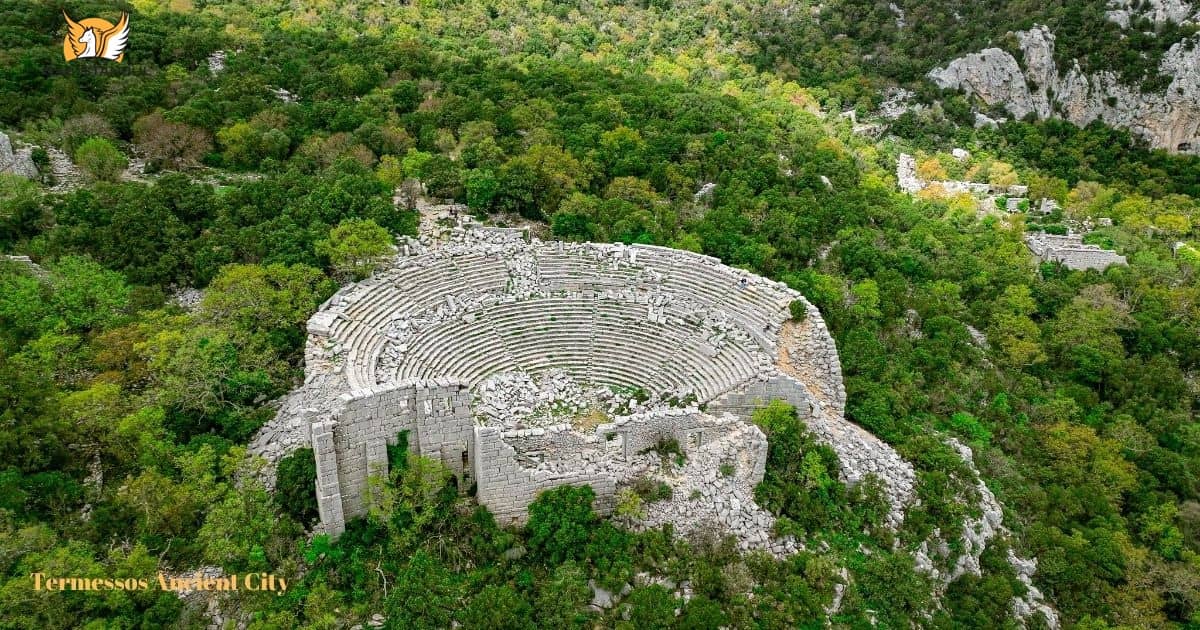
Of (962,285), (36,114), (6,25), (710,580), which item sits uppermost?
(6,25)

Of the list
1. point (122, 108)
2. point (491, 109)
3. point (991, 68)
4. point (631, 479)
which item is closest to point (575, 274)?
point (631, 479)

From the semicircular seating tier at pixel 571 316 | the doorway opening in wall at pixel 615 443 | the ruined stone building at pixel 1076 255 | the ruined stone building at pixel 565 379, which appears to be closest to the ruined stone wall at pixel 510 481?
the ruined stone building at pixel 565 379

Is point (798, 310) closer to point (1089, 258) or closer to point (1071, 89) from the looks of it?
point (1089, 258)

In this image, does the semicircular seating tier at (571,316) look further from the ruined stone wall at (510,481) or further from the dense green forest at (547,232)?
the ruined stone wall at (510,481)

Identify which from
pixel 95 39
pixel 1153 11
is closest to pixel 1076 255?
pixel 1153 11

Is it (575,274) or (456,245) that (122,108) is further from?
(575,274)

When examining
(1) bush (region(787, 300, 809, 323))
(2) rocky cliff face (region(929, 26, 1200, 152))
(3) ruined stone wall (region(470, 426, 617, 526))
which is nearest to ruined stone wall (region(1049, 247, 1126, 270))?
(1) bush (region(787, 300, 809, 323))
